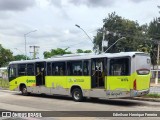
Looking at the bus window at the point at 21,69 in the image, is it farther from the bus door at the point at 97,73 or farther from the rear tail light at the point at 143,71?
the rear tail light at the point at 143,71

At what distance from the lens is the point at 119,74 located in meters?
18.2

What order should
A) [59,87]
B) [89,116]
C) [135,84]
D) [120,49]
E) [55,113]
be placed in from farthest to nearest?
[120,49] → [59,87] → [135,84] → [55,113] → [89,116]

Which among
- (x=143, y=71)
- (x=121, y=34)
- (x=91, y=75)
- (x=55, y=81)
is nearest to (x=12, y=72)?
(x=55, y=81)

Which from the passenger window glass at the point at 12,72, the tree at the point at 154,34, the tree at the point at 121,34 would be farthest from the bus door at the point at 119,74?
the tree at the point at 154,34

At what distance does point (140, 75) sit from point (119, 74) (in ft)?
3.52

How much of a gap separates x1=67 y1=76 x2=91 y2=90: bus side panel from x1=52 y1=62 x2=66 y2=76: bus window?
801 mm

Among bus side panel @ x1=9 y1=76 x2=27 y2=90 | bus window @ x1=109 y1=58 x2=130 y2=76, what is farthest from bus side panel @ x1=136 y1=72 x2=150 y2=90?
bus side panel @ x1=9 y1=76 x2=27 y2=90

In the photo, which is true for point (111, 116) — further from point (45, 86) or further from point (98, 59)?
point (45, 86)

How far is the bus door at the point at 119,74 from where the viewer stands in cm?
1780

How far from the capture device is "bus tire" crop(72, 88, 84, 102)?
67.0ft

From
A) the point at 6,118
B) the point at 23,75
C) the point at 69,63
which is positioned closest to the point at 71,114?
the point at 6,118

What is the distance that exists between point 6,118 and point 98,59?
28.0 ft

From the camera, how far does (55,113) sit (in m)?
15.2

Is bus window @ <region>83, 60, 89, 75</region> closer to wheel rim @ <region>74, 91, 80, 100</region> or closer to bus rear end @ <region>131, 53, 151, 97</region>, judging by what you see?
wheel rim @ <region>74, 91, 80, 100</region>
